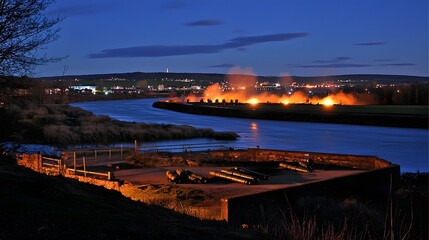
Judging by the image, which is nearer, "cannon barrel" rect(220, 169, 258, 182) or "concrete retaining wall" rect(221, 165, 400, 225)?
"concrete retaining wall" rect(221, 165, 400, 225)

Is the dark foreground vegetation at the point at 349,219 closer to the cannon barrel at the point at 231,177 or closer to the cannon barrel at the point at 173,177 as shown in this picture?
the cannon barrel at the point at 231,177

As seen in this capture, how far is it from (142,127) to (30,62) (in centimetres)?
4454

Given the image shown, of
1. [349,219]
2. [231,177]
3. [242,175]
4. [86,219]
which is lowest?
[231,177]

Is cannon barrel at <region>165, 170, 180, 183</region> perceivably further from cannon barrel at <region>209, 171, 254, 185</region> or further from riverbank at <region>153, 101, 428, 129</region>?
riverbank at <region>153, 101, 428, 129</region>

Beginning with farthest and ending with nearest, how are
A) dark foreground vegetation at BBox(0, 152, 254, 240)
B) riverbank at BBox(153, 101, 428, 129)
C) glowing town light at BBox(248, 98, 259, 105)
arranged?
glowing town light at BBox(248, 98, 259, 105)
riverbank at BBox(153, 101, 428, 129)
dark foreground vegetation at BBox(0, 152, 254, 240)

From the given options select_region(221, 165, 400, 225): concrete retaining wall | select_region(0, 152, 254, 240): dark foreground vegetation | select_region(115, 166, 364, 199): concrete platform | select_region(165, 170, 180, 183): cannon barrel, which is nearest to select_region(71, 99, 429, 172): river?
select_region(221, 165, 400, 225): concrete retaining wall

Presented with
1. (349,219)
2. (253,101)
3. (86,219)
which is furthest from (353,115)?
(86,219)

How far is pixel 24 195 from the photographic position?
591cm

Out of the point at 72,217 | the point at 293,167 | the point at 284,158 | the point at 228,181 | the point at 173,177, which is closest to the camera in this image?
the point at 72,217

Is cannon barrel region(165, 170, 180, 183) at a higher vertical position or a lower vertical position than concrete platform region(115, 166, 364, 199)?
higher

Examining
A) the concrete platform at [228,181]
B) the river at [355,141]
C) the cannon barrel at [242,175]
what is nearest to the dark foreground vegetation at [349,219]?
the concrete platform at [228,181]

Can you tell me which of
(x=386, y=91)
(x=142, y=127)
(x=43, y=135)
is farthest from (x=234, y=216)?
(x=386, y=91)

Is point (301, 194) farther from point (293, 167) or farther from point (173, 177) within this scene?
point (293, 167)

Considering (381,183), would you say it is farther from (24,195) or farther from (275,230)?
(24,195)
